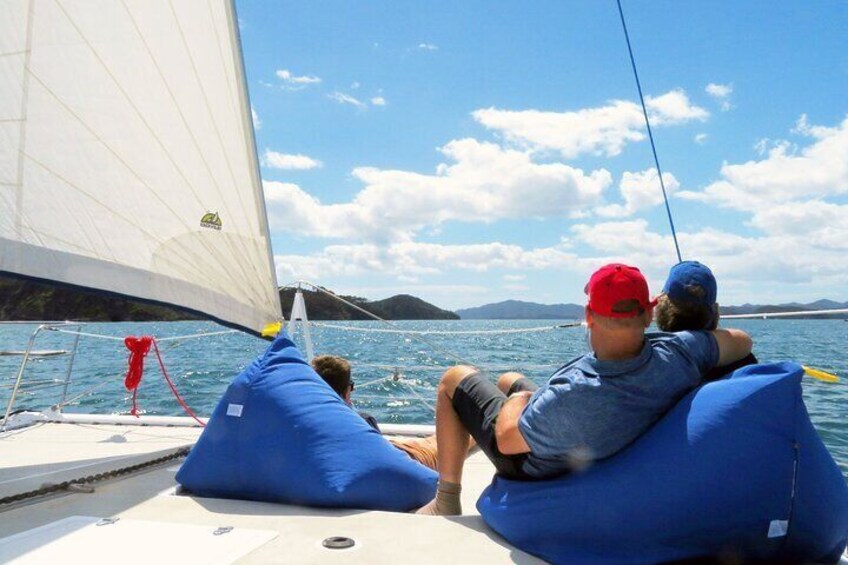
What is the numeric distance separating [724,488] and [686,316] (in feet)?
1.72

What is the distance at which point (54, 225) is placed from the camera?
8.75ft

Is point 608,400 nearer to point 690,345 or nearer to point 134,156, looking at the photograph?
point 690,345

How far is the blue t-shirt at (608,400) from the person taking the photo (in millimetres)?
1721

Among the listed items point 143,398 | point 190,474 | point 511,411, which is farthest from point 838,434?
point 143,398

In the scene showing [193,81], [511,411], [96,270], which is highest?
[193,81]

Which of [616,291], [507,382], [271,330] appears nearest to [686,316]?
[616,291]

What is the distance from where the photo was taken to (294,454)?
221 cm

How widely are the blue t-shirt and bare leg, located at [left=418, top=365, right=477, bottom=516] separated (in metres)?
0.42

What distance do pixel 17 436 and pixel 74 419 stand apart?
0.45 meters

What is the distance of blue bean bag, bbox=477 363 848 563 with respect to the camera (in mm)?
1596

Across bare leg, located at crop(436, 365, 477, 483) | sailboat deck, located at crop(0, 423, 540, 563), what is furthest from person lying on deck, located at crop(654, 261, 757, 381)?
sailboat deck, located at crop(0, 423, 540, 563)

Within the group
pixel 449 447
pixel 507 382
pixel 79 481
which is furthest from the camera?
pixel 507 382

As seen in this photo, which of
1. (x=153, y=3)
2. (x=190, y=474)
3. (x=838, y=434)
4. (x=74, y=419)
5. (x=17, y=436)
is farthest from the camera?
(x=838, y=434)

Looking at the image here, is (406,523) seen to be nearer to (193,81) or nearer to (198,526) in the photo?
(198,526)
